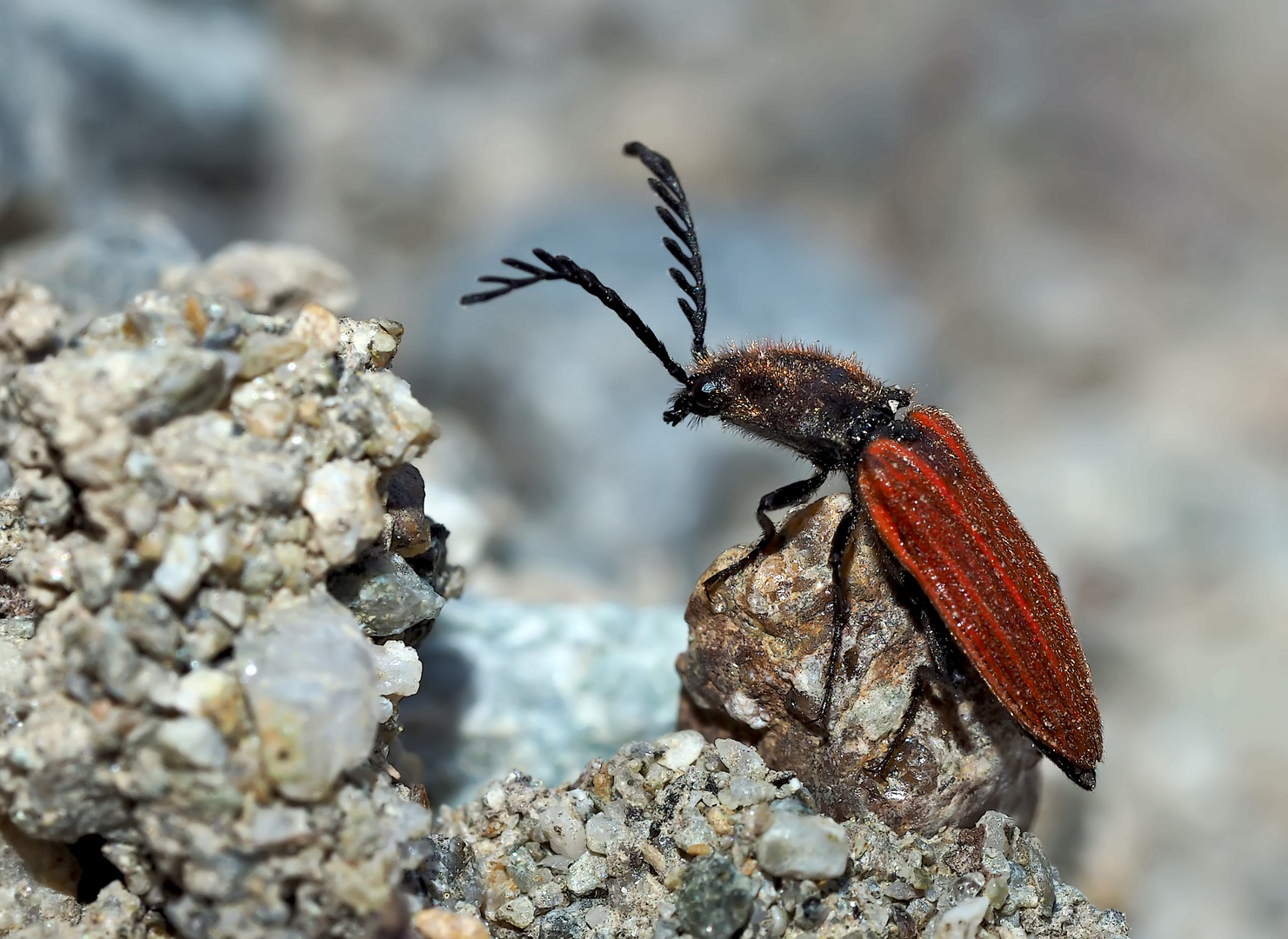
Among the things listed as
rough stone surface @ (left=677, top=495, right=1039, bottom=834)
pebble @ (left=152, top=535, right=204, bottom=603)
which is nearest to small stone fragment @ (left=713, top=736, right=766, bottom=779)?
rough stone surface @ (left=677, top=495, right=1039, bottom=834)

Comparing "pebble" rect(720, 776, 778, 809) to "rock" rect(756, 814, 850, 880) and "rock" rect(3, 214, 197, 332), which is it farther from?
"rock" rect(3, 214, 197, 332)

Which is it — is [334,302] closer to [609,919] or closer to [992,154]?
[609,919]

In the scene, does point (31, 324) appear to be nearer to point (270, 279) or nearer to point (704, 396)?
point (270, 279)

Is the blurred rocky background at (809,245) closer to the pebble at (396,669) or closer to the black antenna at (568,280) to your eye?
the pebble at (396,669)

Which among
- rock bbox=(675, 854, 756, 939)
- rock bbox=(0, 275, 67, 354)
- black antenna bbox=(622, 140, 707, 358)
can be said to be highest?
black antenna bbox=(622, 140, 707, 358)

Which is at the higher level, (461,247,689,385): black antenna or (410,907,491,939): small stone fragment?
(461,247,689,385): black antenna

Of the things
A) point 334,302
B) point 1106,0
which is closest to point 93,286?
point 334,302

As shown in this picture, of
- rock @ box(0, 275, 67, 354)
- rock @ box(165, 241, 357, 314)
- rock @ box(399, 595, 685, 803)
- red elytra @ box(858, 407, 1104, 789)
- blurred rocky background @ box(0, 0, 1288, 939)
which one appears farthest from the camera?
blurred rocky background @ box(0, 0, 1288, 939)

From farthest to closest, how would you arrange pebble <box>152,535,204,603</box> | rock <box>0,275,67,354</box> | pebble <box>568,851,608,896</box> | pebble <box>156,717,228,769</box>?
rock <box>0,275,67,354</box>, pebble <box>568,851,608,896</box>, pebble <box>152,535,204,603</box>, pebble <box>156,717,228,769</box>
